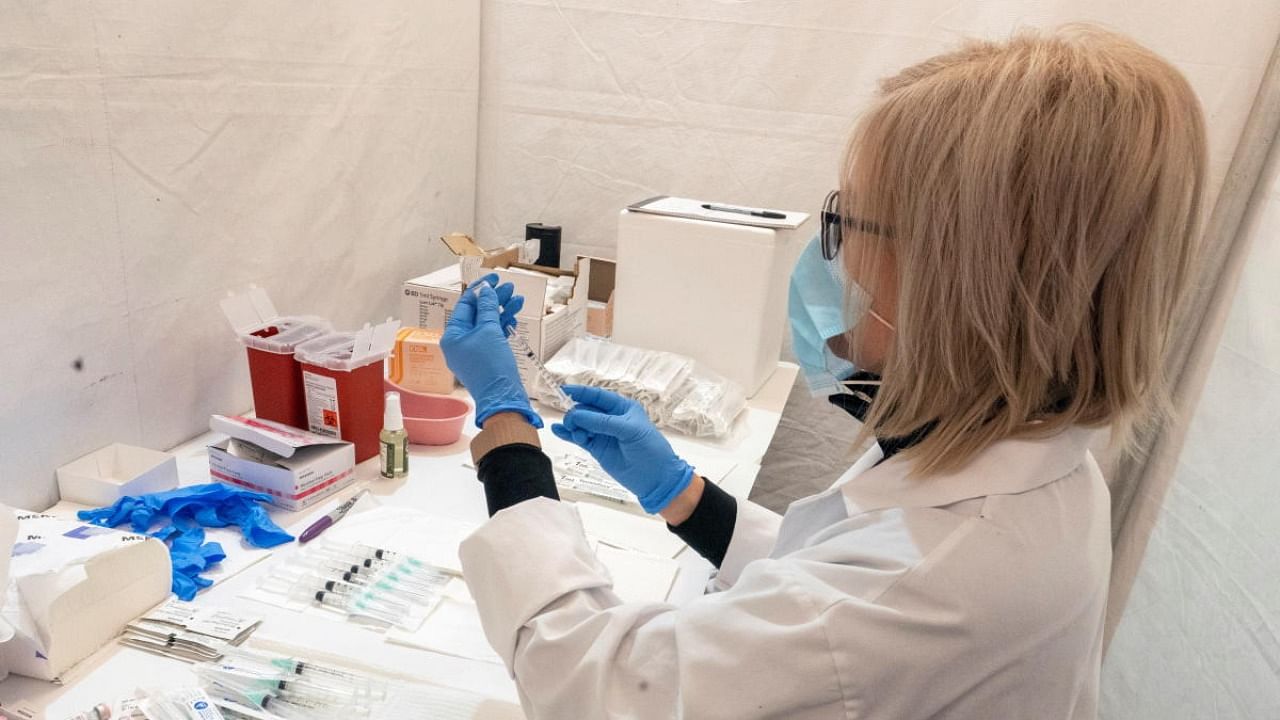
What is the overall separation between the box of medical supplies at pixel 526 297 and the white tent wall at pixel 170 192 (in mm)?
148

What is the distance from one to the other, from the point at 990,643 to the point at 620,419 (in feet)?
1.85

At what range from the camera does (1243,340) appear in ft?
5.47

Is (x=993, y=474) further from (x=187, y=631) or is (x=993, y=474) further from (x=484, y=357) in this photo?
(x=187, y=631)

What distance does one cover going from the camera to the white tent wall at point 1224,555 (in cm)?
143

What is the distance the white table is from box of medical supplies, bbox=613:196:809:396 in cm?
32

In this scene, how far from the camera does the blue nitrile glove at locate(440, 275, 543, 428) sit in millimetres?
1003

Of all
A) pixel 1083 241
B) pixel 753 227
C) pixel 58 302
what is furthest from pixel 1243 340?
pixel 58 302

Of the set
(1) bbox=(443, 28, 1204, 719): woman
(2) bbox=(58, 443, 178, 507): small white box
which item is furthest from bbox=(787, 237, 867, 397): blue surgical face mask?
(2) bbox=(58, 443, 178, 507): small white box

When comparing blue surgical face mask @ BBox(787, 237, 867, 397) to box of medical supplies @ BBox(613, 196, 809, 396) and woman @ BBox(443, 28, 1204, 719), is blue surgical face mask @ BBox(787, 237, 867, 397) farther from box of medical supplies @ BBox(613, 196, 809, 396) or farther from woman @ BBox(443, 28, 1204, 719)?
box of medical supplies @ BBox(613, 196, 809, 396)

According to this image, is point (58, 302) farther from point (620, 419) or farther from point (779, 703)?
point (779, 703)

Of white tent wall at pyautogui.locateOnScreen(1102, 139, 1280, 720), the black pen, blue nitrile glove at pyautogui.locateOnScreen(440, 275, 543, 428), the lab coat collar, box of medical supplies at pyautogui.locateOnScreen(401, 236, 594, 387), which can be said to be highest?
the black pen

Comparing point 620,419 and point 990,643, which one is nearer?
point 990,643

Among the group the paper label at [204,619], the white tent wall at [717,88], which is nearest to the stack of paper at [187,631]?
the paper label at [204,619]

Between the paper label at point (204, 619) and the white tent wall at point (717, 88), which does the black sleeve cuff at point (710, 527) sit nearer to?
the paper label at point (204, 619)
